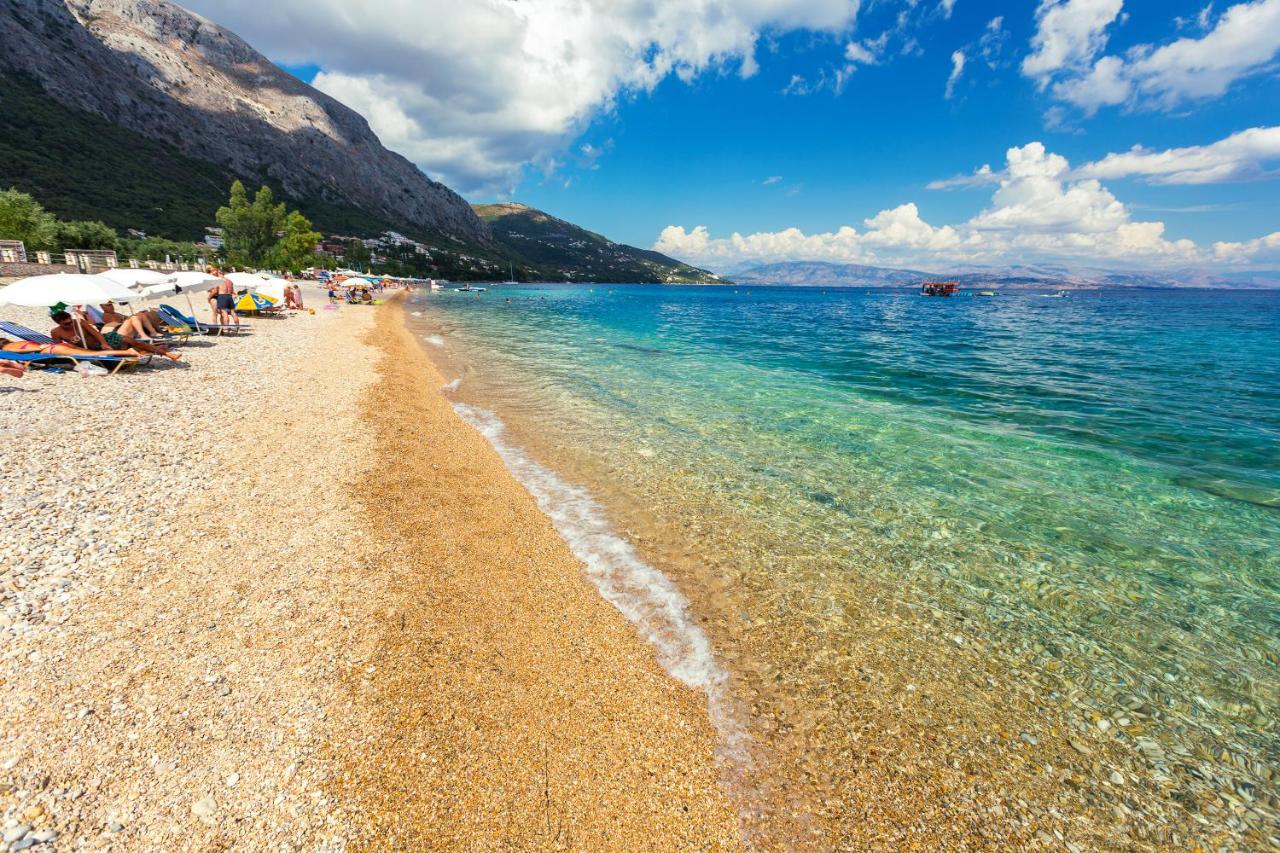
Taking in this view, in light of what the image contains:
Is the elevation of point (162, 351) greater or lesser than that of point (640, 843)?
greater

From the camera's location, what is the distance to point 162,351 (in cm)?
1705

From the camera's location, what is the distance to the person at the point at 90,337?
15.6 meters

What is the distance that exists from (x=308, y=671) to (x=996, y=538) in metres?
11.5

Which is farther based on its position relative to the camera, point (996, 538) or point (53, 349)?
point (53, 349)

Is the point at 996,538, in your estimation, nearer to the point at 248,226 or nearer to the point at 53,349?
the point at 53,349

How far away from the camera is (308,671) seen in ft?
16.9

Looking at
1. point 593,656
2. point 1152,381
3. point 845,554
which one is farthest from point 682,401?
point 1152,381

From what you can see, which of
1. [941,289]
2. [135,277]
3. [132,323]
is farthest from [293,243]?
[941,289]

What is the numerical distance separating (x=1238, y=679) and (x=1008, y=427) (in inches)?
480

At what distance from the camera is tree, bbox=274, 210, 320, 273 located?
7981 centimetres

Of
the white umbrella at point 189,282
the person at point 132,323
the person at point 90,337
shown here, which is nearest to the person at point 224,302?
the white umbrella at point 189,282

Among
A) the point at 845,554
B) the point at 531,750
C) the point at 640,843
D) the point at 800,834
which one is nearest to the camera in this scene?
the point at 640,843

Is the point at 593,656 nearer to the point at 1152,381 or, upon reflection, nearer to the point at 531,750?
the point at 531,750

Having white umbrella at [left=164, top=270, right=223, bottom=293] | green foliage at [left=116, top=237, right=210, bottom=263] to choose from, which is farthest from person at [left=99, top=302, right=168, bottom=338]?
green foliage at [left=116, top=237, right=210, bottom=263]
